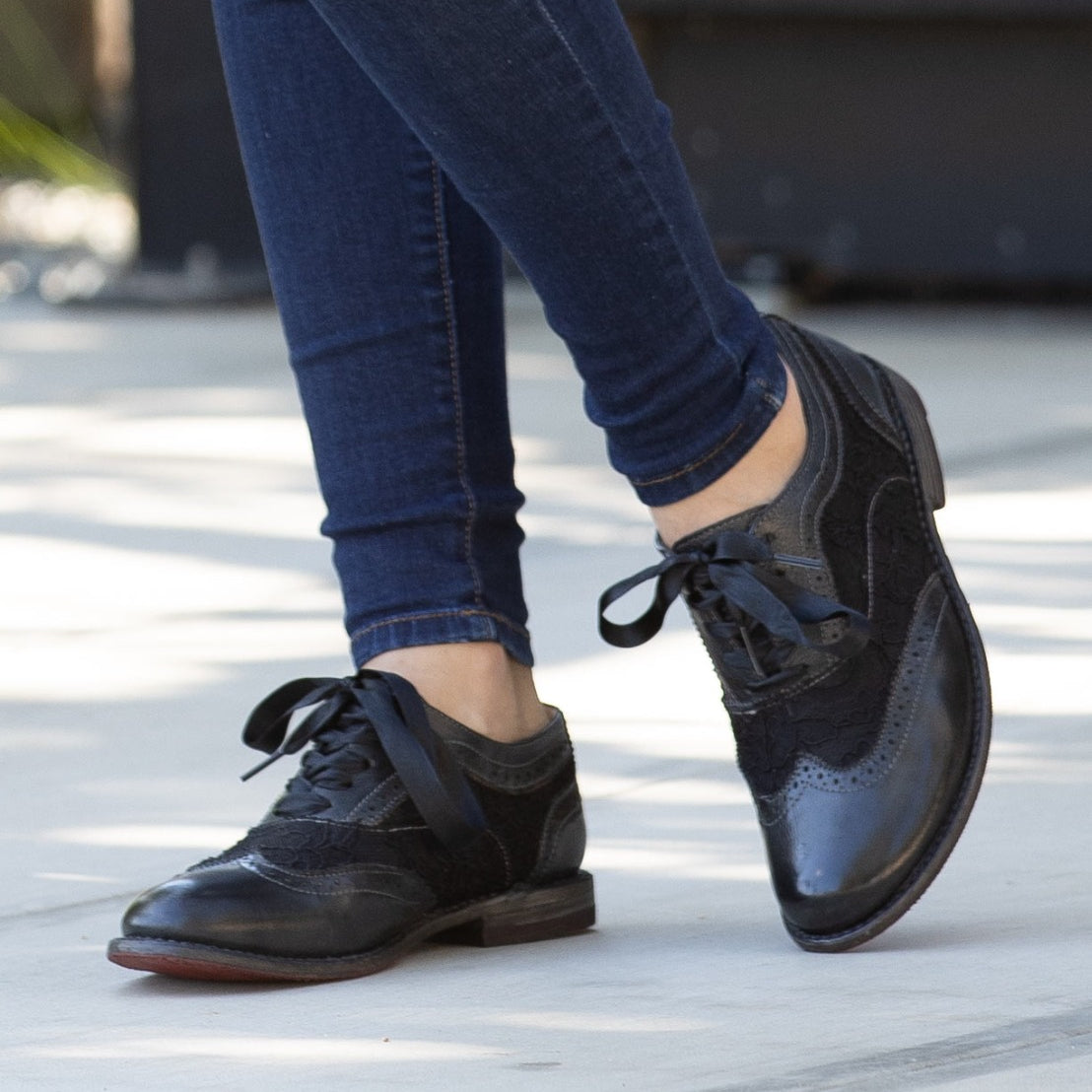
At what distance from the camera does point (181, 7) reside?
416cm

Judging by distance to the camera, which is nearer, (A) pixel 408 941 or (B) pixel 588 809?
(A) pixel 408 941

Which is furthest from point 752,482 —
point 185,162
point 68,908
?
point 185,162

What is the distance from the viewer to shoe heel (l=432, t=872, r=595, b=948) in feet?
2.98

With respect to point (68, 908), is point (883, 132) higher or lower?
higher

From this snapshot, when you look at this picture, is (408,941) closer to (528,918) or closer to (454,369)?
(528,918)

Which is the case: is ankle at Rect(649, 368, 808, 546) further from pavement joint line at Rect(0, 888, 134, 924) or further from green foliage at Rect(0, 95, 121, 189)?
green foliage at Rect(0, 95, 121, 189)

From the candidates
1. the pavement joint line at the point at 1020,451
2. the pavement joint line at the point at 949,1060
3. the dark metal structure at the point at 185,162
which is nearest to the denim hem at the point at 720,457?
the pavement joint line at the point at 949,1060

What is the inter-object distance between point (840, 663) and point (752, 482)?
0.09 m

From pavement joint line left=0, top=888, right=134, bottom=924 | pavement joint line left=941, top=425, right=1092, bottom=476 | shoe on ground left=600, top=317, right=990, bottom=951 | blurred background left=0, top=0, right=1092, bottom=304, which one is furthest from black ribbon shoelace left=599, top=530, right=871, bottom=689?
blurred background left=0, top=0, right=1092, bottom=304

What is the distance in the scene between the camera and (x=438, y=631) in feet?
2.95

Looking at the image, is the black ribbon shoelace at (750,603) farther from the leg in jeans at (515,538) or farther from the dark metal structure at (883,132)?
the dark metal structure at (883,132)

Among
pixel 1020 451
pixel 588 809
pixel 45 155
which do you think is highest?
pixel 45 155

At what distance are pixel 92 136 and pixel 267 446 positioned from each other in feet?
14.0

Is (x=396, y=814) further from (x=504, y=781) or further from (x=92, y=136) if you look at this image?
(x=92, y=136)
